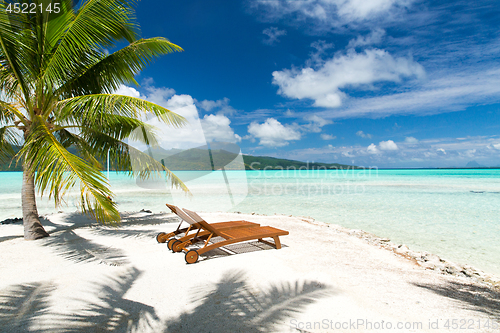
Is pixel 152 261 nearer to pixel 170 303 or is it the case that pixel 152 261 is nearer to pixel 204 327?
pixel 170 303

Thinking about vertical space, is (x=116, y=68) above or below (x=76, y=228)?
above

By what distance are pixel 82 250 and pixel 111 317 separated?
303cm

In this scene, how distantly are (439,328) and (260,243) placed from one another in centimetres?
347

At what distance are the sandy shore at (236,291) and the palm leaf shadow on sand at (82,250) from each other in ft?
0.07

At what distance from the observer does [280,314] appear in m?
2.83

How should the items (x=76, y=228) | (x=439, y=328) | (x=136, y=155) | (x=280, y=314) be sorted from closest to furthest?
(x=439, y=328), (x=280, y=314), (x=136, y=155), (x=76, y=228)

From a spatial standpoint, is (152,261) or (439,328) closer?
(439,328)

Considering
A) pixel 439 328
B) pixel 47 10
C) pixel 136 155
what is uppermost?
pixel 47 10

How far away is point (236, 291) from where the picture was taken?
11.1 ft

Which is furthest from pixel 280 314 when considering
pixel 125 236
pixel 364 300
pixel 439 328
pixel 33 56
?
pixel 33 56

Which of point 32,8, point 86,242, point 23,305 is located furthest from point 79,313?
point 32,8

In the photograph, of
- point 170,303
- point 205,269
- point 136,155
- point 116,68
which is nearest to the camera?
point 170,303

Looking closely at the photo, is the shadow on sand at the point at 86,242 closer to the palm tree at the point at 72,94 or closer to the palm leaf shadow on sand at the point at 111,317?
the palm tree at the point at 72,94

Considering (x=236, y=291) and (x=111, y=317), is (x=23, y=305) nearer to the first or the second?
(x=111, y=317)
